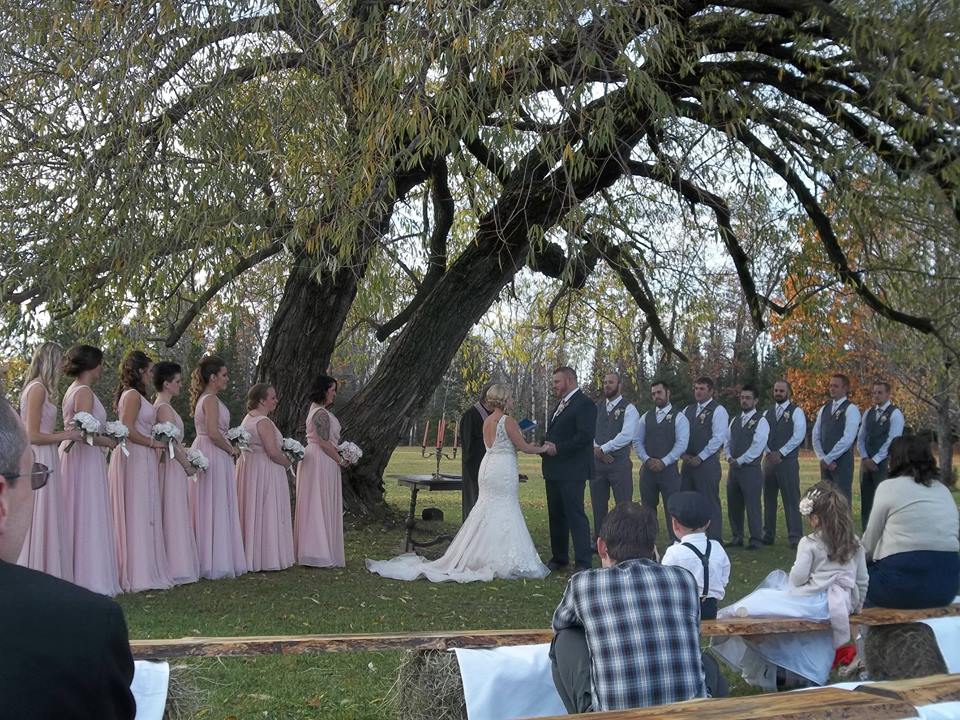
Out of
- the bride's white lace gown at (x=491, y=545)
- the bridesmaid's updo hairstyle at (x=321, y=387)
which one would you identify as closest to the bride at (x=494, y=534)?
the bride's white lace gown at (x=491, y=545)

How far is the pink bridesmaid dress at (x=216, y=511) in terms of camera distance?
1056cm

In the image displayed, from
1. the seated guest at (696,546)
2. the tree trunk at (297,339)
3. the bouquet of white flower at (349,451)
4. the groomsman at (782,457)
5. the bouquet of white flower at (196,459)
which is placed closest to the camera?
the seated guest at (696,546)

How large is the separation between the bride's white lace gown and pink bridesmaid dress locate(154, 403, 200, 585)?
1997 mm

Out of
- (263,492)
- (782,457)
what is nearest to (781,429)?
(782,457)

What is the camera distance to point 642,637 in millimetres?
4086

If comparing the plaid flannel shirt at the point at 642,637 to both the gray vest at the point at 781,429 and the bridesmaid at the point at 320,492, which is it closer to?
the bridesmaid at the point at 320,492

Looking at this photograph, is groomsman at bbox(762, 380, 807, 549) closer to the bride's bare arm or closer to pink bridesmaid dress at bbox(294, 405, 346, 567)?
the bride's bare arm

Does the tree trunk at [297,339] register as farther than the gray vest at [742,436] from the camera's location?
No

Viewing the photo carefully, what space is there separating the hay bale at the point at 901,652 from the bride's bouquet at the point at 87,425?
638cm

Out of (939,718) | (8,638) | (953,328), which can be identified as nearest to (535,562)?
(953,328)

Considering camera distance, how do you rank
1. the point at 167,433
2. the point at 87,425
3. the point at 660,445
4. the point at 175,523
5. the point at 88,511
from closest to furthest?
the point at 87,425 < the point at 88,511 < the point at 167,433 < the point at 175,523 < the point at 660,445

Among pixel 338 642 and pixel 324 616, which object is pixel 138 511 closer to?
pixel 324 616

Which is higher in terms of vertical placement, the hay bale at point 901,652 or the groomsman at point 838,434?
the groomsman at point 838,434

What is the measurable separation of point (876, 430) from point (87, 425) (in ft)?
33.2
